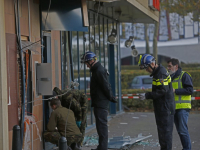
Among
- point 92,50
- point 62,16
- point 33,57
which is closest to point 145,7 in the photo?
point 92,50

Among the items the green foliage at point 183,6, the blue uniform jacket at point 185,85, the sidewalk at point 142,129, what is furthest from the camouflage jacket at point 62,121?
the green foliage at point 183,6

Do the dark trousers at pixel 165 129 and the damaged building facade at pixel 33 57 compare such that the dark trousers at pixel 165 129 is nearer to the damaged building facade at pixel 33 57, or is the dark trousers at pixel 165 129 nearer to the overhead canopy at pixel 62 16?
the damaged building facade at pixel 33 57

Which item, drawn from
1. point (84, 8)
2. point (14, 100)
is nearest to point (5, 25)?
point (14, 100)

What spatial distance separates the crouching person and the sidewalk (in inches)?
47.3

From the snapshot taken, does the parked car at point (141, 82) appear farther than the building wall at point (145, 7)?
Yes

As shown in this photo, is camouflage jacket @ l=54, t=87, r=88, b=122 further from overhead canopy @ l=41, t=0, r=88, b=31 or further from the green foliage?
the green foliage

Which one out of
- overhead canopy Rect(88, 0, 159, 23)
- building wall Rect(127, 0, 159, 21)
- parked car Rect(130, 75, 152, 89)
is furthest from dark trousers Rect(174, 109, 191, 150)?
parked car Rect(130, 75, 152, 89)

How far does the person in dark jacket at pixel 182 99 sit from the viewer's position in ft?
22.0

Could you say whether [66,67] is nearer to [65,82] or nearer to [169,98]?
[65,82]

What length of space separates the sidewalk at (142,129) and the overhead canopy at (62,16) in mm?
2658

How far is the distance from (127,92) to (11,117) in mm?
11120

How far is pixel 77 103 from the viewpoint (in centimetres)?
753

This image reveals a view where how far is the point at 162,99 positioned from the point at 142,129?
4.60m

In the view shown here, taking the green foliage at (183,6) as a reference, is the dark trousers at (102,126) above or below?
below
